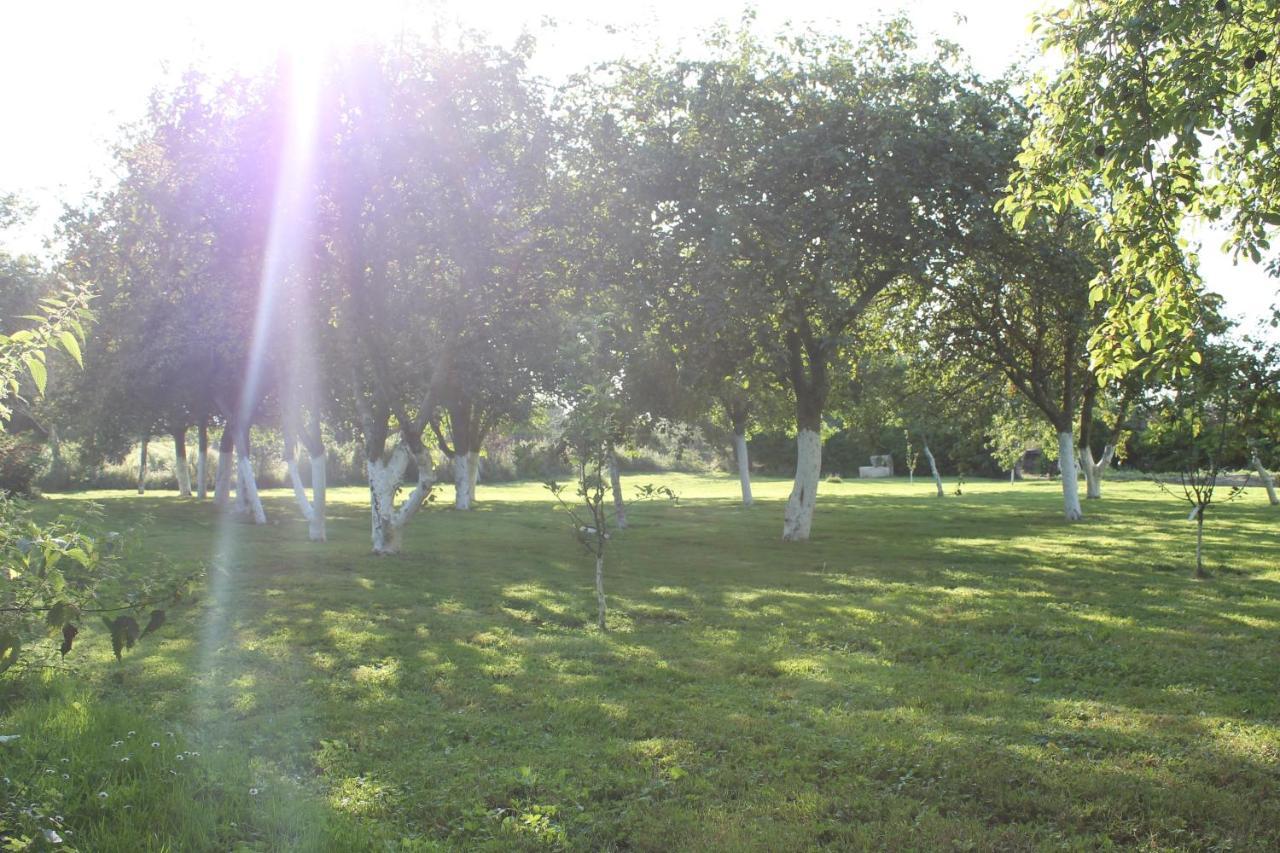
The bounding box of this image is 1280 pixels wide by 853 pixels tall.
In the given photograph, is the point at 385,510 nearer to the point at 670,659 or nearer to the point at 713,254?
the point at 713,254

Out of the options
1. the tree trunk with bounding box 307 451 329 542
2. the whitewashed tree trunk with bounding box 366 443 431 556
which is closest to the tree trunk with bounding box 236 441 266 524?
the tree trunk with bounding box 307 451 329 542

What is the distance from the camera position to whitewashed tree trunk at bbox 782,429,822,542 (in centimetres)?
1903

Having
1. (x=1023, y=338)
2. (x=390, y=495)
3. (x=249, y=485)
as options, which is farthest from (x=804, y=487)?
(x=249, y=485)

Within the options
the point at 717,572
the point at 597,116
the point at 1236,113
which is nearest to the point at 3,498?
the point at 1236,113

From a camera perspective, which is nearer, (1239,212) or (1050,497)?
(1239,212)

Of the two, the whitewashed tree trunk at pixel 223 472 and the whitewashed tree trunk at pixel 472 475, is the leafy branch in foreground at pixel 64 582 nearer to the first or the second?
the whitewashed tree trunk at pixel 223 472

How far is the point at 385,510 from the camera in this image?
16984 mm

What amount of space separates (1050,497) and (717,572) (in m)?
27.4

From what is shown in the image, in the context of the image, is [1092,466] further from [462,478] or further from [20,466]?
[20,466]

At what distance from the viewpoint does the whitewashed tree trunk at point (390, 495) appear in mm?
16578

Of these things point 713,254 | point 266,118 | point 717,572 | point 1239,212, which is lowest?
point 717,572

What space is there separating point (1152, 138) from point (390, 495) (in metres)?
14.3

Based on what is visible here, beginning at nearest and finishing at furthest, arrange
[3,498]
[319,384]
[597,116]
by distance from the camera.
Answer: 1. [3,498]
2. [597,116]
3. [319,384]

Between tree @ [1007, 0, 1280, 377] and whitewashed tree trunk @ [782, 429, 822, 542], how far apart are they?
470 inches
